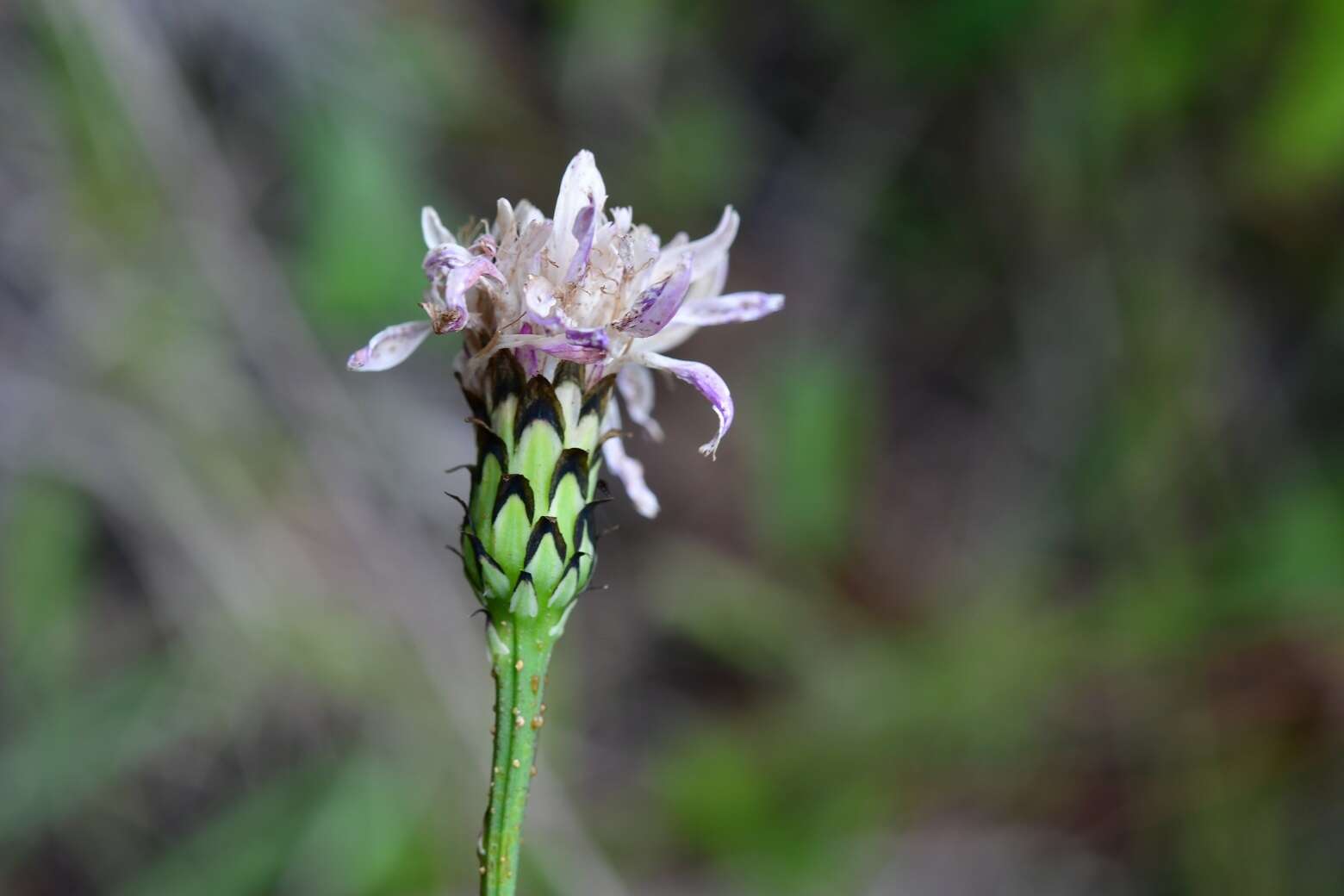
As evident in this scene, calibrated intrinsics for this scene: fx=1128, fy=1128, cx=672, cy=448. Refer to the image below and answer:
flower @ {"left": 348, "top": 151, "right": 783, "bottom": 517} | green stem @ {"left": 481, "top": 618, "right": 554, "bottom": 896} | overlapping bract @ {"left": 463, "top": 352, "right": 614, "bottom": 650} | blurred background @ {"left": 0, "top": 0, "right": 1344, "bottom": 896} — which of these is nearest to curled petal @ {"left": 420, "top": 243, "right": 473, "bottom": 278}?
flower @ {"left": 348, "top": 151, "right": 783, "bottom": 517}

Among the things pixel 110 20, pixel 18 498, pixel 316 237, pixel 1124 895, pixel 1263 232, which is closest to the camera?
pixel 110 20

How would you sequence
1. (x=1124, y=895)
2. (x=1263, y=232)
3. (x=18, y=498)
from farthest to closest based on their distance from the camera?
(x=1263, y=232)
(x=1124, y=895)
(x=18, y=498)

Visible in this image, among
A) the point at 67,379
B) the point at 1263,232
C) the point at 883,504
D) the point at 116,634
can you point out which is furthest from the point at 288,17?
the point at 1263,232

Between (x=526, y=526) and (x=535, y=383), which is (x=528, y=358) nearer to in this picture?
(x=535, y=383)

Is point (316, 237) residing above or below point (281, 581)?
above

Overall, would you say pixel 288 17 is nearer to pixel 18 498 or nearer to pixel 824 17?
pixel 18 498

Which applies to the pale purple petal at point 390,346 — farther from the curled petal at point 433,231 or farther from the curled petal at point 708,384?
the curled petal at point 708,384

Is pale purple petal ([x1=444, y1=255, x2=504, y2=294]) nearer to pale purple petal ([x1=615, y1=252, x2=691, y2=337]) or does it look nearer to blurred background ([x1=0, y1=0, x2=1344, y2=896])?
pale purple petal ([x1=615, y1=252, x2=691, y2=337])

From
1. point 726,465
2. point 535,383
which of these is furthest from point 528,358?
point 726,465
